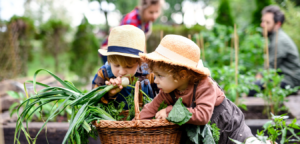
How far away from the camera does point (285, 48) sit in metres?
4.01

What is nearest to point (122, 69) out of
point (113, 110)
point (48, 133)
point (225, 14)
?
point (113, 110)

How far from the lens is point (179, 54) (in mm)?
1486

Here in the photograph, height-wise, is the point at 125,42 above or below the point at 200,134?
above

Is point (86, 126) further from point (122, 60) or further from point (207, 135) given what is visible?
point (207, 135)

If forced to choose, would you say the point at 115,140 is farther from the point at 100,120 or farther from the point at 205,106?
the point at 205,106

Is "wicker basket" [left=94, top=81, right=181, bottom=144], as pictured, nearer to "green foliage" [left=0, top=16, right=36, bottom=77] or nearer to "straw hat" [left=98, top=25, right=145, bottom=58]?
"straw hat" [left=98, top=25, right=145, bottom=58]

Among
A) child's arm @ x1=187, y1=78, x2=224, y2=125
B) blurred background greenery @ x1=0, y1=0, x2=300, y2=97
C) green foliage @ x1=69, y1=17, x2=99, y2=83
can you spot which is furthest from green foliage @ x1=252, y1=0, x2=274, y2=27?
child's arm @ x1=187, y1=78, x2=224, y2=125

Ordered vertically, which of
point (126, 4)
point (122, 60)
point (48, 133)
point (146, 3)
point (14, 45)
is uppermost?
point (126, 4)

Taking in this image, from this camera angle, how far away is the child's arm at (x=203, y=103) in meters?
1.41

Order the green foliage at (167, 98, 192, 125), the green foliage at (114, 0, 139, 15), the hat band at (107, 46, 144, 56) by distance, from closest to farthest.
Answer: the green foliage at (167, 98, 192, 125)
the hat band at (107, 46, 144, 56)
the green foliage at (114, 0, 139, 15)

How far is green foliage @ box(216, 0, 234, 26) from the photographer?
6.27 m

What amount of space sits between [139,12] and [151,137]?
2.22 metres

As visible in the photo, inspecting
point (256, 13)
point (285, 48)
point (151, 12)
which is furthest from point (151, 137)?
point (256, 13)

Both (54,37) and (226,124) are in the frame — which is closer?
(226,124)
